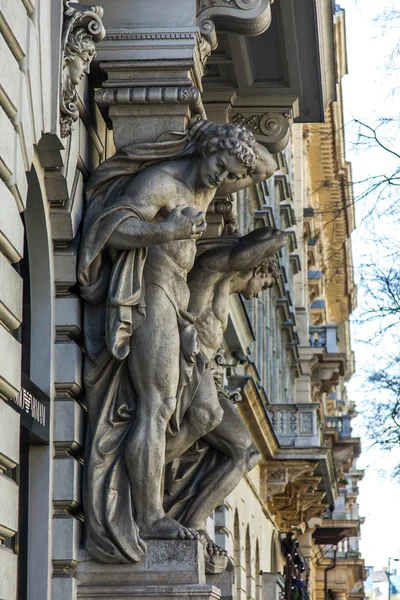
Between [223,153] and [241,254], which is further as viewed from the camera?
[241,254]

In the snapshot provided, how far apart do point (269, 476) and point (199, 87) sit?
19230mm

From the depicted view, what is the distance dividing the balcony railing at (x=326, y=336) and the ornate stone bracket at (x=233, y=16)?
115 feet

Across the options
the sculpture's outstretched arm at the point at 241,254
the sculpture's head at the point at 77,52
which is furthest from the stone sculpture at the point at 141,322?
the sculpture's head at the point at 77,52

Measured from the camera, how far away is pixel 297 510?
113 feet

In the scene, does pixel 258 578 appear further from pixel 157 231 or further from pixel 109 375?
pixel 157 231

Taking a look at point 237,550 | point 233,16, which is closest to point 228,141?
point 233,16

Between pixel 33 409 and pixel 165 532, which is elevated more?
pixel 33 409

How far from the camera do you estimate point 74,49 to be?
33.1ft

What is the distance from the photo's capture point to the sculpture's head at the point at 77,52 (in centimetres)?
1005

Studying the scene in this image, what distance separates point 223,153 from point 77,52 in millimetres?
1720

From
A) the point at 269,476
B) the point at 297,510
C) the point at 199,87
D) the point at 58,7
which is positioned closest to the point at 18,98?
the point at 58,7

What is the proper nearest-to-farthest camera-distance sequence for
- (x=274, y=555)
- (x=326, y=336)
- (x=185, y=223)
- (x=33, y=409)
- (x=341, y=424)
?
1. (x=33, y=409)
2. (x=185, y=223)
3. (x=274, y=555)
4. (x=326, y=336)
5. (x=341, y=424)

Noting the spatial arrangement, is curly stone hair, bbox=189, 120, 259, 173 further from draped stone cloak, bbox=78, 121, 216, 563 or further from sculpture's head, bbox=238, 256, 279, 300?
sculpture's head, bbox=238, 256, 279, 300

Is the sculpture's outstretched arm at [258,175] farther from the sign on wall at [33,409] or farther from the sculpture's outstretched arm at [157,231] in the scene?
the sign on wall at [33,409]
